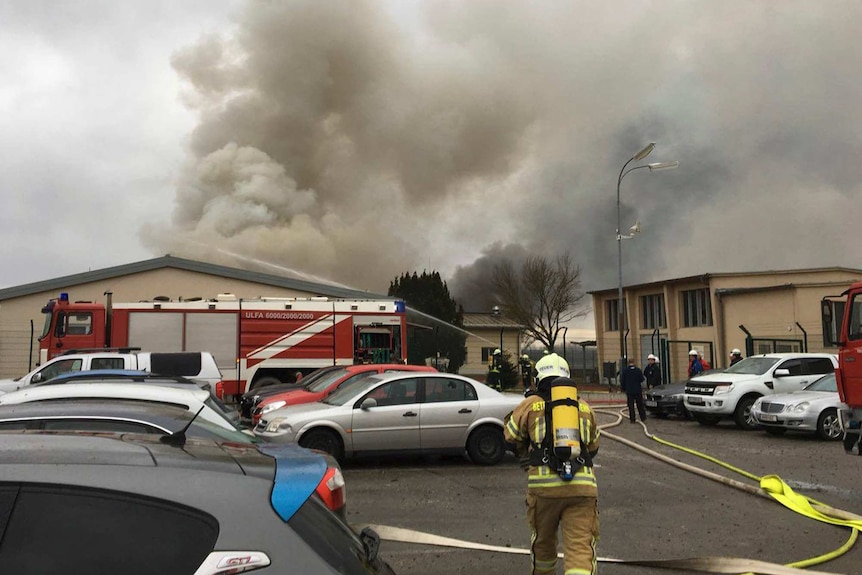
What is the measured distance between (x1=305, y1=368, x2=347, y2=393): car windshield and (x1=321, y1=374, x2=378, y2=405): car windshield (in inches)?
69.4

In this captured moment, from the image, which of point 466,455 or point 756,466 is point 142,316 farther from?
point 756,466

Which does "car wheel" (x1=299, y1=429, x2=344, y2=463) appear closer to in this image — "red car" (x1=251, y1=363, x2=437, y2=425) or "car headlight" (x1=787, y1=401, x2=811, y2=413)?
"red car" (x1=251, y1=363, x2=437, y2=425)

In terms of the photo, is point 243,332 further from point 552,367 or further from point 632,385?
point 552,367

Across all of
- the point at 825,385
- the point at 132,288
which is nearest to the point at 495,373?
the point at 825,385

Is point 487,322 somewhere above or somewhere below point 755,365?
above

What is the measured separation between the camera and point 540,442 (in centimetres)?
414

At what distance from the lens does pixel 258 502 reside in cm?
209

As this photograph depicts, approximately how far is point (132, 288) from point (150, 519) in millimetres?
29241

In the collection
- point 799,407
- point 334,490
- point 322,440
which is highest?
point 334,490

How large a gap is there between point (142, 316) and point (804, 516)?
16074 millimetres

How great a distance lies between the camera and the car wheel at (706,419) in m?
15.8

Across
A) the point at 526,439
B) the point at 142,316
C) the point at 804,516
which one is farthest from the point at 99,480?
the point at 142,316

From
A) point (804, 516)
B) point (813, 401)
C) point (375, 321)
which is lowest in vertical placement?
point (804, 516)

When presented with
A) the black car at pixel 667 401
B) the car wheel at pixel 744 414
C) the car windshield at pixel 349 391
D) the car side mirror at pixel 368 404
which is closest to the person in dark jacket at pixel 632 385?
the black car at pixel 667 401
